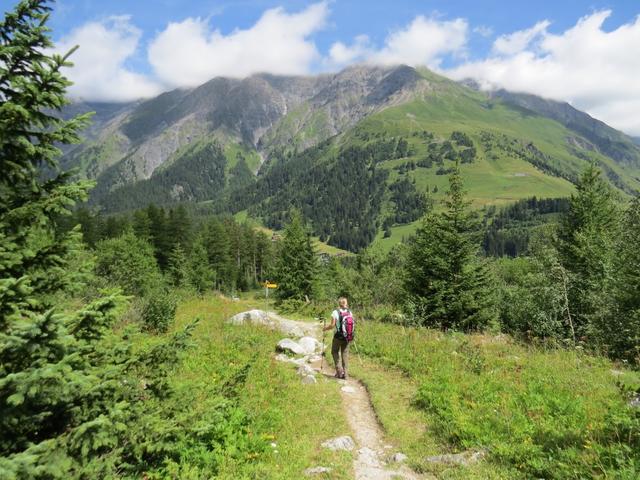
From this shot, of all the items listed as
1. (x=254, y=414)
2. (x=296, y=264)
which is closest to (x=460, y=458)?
(x=254, y=414)

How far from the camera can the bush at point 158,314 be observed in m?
17.7

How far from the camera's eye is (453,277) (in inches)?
899

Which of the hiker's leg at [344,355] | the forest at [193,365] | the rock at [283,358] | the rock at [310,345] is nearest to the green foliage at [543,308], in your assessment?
the forest at [193,365]

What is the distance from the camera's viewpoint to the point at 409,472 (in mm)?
7836

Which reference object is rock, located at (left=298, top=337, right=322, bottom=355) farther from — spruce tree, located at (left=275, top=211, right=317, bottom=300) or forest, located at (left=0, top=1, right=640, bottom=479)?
spruce tree, located at (left=275, top=211, right=317, bottom=300)

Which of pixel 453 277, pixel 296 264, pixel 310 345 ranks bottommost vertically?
pixel 310 345

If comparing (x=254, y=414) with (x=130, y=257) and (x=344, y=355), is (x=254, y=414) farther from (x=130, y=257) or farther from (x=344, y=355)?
(x=130, y=257)

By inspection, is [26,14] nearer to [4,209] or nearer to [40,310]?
[4,209]

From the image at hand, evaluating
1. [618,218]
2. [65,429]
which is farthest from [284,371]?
[618,218]

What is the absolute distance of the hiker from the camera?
14086 millimetres

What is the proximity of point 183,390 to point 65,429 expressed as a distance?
1.65 meters

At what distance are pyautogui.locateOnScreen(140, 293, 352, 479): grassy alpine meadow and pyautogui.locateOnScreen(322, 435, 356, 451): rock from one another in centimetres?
24

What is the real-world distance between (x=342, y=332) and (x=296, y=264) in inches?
1347

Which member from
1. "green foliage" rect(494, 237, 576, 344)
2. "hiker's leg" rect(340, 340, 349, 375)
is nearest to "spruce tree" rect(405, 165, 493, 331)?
"green foliage" rect(494, 237, 576, 344)
